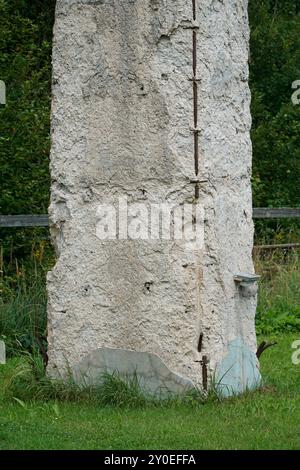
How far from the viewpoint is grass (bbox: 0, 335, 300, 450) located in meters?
7.01

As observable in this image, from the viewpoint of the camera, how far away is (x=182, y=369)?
8172 mm

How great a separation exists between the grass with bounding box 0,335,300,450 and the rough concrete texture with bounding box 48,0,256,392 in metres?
0.40

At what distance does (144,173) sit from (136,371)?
1415 mm

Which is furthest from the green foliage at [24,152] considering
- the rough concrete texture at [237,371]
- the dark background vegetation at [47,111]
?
the rough concrete texture at [237,371]

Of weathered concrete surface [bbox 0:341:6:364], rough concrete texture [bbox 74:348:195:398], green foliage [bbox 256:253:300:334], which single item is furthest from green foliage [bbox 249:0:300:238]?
rough concrete texture [bbox 74:348:195:398]

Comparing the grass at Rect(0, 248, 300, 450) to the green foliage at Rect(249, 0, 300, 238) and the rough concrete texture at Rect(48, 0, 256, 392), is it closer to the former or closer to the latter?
the rough concrete texture at Rect(48, 0, 256, 392)

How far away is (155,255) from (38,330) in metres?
3.48

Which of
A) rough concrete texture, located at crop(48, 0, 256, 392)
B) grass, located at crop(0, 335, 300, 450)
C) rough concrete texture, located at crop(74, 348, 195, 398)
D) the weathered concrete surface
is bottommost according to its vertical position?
grass, located at crop(0, 335, 300, 450)

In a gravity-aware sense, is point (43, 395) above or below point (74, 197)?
below

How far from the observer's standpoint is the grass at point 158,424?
23.0ft

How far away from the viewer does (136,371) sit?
8234mm

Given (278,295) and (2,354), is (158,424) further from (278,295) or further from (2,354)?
(278,295)
